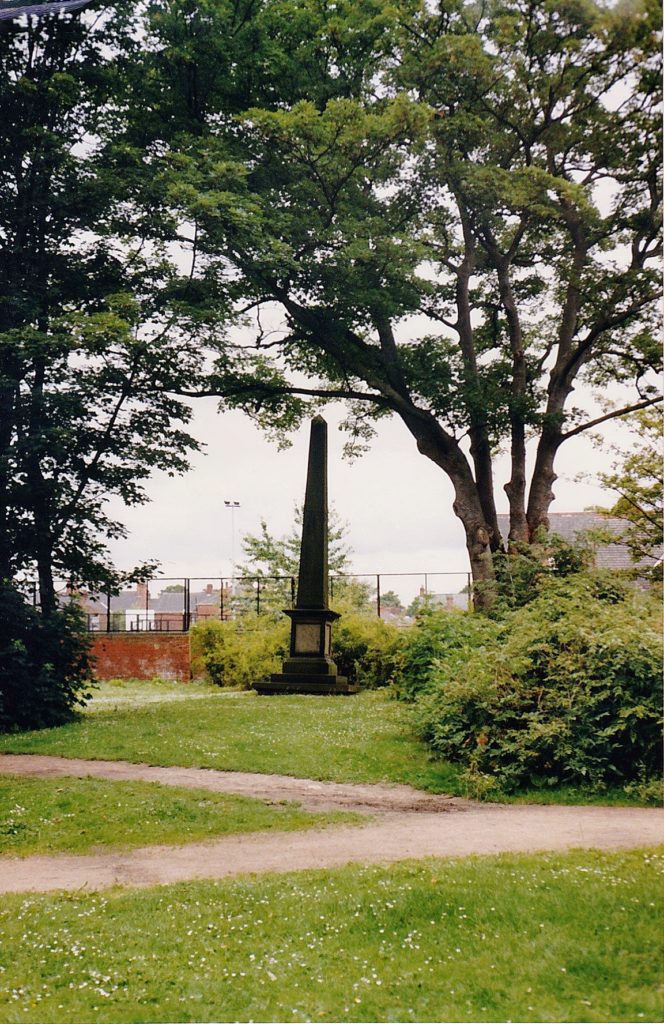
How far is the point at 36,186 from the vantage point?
9758 millimetres

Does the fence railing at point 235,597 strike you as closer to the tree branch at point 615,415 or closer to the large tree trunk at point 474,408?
the large tree trunk at point 474,408

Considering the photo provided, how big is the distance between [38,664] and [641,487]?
21.3 feet

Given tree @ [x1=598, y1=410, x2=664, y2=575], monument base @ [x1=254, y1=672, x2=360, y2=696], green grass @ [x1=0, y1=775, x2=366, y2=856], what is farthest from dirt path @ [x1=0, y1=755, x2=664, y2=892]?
monument base @ [x1=254, y1=672, x2=360, y2=696]

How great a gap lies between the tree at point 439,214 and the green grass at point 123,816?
12.1ft

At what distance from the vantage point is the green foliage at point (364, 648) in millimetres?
11742

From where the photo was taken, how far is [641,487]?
7355 mm

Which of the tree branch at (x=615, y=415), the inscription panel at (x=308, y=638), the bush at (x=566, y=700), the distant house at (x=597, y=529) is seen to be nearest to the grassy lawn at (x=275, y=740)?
the bush at (x=566, y=700)

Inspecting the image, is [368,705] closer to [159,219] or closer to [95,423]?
[95,423]

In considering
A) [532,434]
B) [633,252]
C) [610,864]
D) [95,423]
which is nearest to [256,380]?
[95,423]

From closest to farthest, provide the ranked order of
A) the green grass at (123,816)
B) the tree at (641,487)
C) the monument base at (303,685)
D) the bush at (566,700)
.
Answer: the green grass at (123,816) → the bush at (566,700) → the tree at (641,487) → the monument base at (303,685)

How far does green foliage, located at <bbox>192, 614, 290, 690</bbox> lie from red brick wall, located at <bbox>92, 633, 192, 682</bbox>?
31 cm

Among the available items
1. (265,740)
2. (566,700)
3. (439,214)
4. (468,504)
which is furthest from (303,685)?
(439,214)

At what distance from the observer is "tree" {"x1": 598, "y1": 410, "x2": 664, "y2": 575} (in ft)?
23.1

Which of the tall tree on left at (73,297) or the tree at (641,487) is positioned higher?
the tall tree on left at (73,297)
